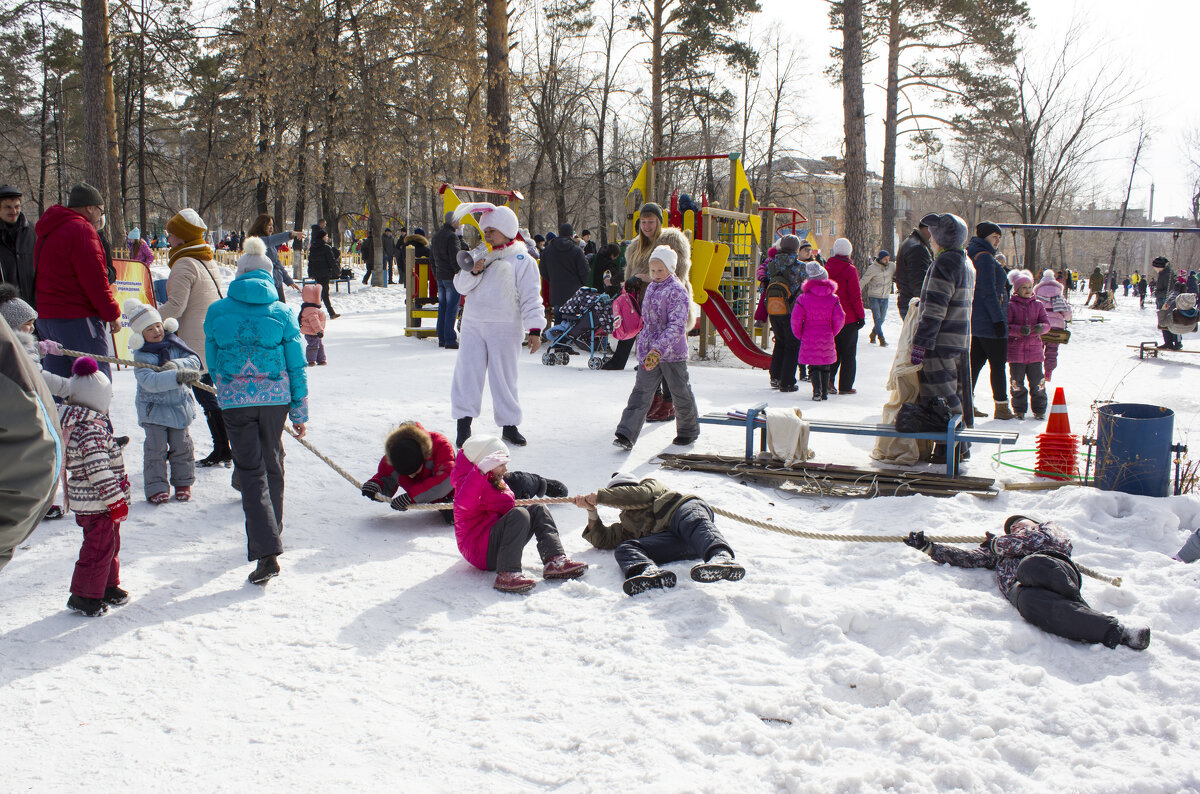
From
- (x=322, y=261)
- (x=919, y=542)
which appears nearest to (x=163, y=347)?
(x=919, y=542)

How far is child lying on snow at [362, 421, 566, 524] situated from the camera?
17.1 ft

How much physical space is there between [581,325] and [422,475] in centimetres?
680

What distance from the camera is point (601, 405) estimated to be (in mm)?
8836

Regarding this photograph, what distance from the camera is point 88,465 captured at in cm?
378

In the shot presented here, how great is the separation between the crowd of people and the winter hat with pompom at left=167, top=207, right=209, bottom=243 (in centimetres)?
1

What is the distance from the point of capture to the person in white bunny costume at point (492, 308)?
6.69 metres

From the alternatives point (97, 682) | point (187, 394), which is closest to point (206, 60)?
point (187, 394)

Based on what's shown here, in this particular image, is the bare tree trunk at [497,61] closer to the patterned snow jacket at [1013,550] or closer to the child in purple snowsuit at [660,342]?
the child in purple snowsuit at [660,342]

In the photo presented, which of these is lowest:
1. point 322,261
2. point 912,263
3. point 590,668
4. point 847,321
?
point 590,668

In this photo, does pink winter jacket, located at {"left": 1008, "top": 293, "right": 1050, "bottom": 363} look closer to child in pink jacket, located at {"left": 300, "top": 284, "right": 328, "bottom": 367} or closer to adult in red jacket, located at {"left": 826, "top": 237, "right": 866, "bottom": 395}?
adult in red jacket, located at {"left": 826, "top": 237, "right": 866, "bottom": 395}

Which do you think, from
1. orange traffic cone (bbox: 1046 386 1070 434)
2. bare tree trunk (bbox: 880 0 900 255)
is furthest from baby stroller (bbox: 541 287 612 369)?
bare tree trunk (bbox: 880 0 900 255)

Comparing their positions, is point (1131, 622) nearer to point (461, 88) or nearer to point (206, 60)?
point (461, 88)

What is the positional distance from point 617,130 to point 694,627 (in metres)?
36.9

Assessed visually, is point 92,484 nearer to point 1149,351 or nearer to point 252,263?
point 252,263
